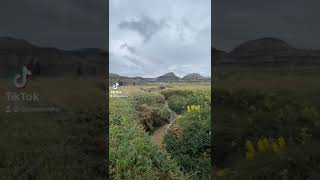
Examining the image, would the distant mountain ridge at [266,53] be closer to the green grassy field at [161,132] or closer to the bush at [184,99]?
the green grassy field at [161,132]

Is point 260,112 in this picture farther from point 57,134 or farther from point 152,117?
point 57,134

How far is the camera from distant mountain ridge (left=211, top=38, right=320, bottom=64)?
4.15 metres

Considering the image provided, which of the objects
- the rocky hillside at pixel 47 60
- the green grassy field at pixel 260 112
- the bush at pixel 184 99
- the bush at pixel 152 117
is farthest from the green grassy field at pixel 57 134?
the green grassy field at pixel 260 112

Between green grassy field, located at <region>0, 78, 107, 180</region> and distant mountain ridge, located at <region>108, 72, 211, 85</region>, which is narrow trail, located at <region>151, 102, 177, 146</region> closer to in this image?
distant mountain ridge, located at <region>108, 72, 211, 85</region>

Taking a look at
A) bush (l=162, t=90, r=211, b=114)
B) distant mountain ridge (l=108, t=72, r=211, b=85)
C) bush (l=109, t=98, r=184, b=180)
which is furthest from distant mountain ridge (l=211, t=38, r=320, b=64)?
bush (l=109, t=98, r=184, b=180)

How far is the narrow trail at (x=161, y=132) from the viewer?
4.56 meters

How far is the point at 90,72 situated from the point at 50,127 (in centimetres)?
59

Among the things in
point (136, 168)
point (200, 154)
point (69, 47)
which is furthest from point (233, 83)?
point (69, 47)

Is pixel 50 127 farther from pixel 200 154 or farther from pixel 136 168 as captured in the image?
Result: pixel 200 154

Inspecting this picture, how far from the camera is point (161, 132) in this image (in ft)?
15.2

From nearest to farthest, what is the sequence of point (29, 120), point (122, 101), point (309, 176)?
point (309, 176), point (29, 120), point (122, 101)

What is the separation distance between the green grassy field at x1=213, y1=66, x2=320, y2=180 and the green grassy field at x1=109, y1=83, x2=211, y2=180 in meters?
0.22

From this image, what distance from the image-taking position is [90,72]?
4.24 meters

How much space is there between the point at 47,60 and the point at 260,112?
1.92 meters
